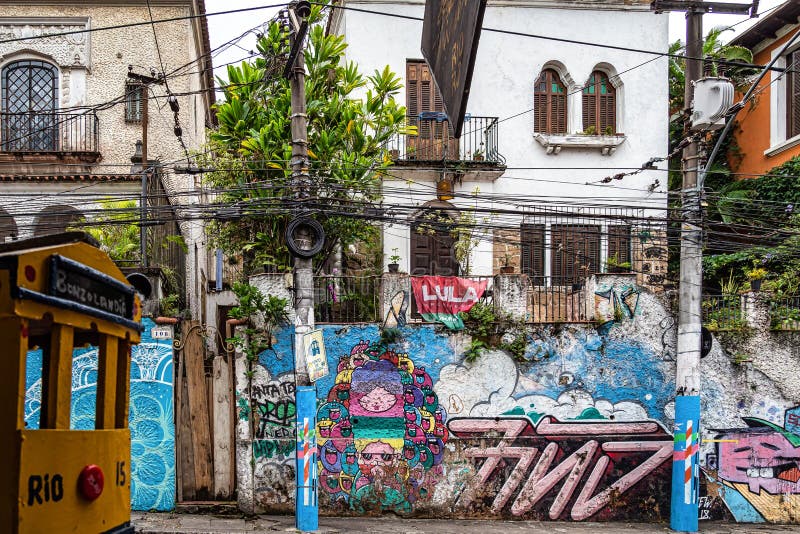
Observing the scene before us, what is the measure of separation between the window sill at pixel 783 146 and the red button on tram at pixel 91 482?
20.7 m

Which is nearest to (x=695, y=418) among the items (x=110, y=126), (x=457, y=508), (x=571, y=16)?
(x=457, y=508)

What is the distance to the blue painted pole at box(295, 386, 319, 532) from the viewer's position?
42.1 ft

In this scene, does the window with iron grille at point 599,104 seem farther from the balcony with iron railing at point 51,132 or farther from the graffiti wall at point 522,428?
the balcony with iron railing at point 51,132

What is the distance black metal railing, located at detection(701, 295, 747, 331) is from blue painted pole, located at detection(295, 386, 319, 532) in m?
7.08

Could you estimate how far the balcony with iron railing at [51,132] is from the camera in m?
19.4

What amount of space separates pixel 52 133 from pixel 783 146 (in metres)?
18.2

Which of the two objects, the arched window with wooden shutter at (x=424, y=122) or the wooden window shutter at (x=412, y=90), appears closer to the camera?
the arched window with wooden shutter at (x=424, y=122)

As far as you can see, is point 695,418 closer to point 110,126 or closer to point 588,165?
point 588,165

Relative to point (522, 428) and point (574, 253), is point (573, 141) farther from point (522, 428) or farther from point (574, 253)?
point (522, 428)

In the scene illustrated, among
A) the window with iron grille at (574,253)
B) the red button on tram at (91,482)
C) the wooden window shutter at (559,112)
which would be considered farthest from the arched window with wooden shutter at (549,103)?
A: the red button on tram at (91,482)

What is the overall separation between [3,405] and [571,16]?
1817 cm

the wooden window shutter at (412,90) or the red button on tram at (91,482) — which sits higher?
the wooden window shutter at (412,90)

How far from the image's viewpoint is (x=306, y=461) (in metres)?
13.0

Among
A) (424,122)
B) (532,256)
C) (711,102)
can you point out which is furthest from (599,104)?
(711,102)
